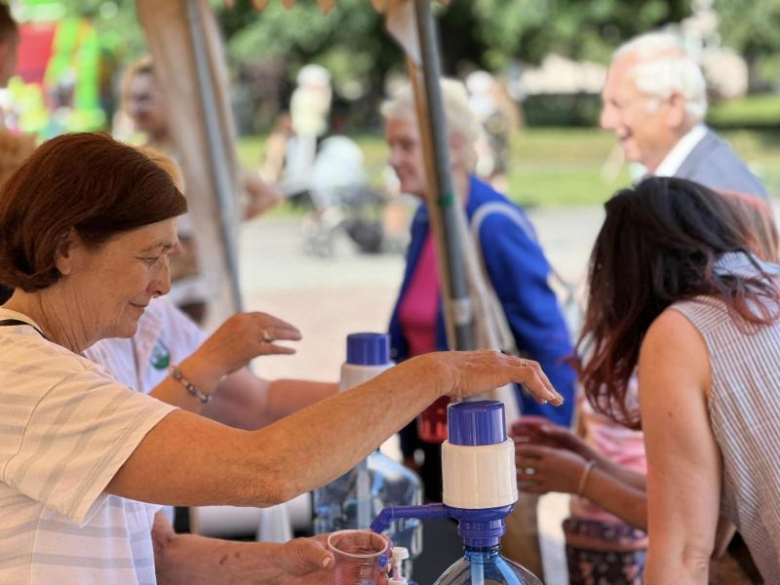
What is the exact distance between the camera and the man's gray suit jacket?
3.24 meters

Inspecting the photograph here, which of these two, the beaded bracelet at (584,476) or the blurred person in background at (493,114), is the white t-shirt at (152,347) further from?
the blurred person in background at (493,114)

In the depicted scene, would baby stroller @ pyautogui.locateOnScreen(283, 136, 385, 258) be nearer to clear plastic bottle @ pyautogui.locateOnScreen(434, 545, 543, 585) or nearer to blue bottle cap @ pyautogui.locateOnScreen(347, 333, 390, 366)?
blue bottle cap @ pyautogui.locateOnScreen(347, 333, 390, 366)

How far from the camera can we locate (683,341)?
1.80 meters

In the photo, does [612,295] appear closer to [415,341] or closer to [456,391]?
[456,391]

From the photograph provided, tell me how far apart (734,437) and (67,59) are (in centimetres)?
1519

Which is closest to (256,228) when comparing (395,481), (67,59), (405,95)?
(67,59)

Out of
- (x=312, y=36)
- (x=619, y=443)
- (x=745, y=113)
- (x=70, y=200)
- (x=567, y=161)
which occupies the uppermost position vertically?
(x=312, y=36)

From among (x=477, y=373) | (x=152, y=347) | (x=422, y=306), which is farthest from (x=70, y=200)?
(x=422, y=306)

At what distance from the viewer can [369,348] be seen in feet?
6.17

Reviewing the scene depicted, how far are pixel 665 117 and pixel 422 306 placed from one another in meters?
0.89

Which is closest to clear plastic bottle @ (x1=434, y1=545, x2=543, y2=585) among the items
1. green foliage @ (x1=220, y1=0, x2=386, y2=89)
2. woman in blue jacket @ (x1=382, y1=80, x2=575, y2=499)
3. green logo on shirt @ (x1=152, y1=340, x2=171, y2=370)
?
green logo on shirt @ (x1=152, y1=340, x2=171, y2=370)

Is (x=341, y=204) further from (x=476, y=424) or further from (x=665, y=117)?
(x=476, y=424)

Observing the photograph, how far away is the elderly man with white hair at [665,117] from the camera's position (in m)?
3.30

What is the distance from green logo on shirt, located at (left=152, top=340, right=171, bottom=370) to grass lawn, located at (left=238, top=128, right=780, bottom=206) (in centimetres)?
1153
